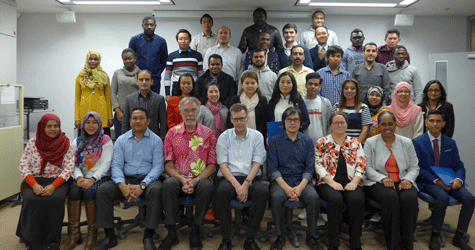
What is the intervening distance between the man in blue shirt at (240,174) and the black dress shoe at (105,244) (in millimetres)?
1000

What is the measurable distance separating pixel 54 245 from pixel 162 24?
448 cm

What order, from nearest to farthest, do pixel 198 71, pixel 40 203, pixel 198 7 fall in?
pixel 40 203 → pixel 198 71 → pixel 198 7

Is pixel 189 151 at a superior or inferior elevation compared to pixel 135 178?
superior

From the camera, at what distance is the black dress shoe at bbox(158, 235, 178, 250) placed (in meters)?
3.07

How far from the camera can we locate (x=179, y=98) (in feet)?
13.6

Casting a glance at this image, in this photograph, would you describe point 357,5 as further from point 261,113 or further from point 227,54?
point 261,113

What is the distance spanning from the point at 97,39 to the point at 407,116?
5.59 meters

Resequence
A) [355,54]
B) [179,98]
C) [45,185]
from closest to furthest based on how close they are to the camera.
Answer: [45,185] → [179,98] → [355,54]

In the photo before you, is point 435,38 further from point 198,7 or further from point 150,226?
point 150,226

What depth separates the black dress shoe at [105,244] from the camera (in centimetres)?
304

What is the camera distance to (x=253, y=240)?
306cm

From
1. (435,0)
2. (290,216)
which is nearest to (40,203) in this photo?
(290,216)

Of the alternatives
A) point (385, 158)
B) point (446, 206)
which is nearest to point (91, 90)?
point (385, 158)

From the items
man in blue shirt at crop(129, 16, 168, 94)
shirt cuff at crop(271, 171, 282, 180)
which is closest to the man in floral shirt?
shirt cuff at crop(271, 171, 282, 180)
